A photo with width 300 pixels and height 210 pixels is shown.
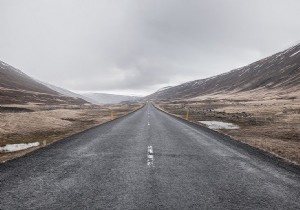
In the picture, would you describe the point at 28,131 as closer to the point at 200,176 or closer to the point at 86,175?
the point at 86,175

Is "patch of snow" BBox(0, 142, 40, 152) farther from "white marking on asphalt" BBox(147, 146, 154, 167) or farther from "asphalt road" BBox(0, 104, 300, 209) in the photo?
"white marking on asphalt" BBox(147, 146, 154, 167)

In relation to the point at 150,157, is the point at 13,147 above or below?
below

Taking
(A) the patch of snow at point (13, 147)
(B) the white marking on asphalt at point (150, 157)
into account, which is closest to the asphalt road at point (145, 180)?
(B) the white marking on asphalt at point (150, 157)

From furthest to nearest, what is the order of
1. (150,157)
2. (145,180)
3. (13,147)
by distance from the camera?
(13,147), (150,157), (145,180)

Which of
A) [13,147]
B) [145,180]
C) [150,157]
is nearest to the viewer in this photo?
[145,180]

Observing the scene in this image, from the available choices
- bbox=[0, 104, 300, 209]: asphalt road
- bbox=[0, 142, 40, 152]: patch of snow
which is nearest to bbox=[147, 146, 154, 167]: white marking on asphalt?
bbox=[0, 104, 300, 209]: asphalt road

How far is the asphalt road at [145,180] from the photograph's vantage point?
7.41 metres

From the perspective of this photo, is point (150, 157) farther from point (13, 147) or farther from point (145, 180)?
point (13, 147)

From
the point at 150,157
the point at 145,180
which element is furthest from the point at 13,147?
the point at 145,180

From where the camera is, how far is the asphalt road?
24.3 ft

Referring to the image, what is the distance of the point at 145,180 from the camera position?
9414 mm

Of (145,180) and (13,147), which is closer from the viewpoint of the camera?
(145,180)

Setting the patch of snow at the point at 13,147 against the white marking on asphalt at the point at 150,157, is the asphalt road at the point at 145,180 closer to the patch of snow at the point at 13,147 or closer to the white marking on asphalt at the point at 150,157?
the white marking on asphalt at the point at 150,157

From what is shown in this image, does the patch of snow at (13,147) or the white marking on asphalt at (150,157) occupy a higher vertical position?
the white marking on asphalt at (150,157)
